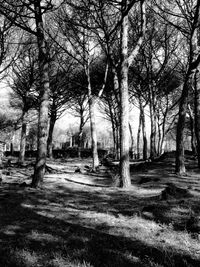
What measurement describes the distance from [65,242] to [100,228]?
878 mm

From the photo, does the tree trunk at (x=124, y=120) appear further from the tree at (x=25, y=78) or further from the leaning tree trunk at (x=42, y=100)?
the tree at (x=25, y=78)

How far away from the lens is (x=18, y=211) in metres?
5.70

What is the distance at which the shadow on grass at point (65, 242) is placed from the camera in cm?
321

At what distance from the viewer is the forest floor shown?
3293 millimetres

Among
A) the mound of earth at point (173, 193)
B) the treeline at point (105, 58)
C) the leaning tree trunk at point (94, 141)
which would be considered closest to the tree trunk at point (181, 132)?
the treeline at point (105, 58)

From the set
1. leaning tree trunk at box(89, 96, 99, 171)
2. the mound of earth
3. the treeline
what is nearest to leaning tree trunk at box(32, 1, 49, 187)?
the treeline

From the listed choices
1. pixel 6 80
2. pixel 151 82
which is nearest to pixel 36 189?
pixel 151 82

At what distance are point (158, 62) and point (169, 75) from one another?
2.23m

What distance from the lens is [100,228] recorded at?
454 centimetres

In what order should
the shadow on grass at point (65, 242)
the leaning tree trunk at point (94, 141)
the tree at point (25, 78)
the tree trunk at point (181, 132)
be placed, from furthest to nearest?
the tree at point (25, 78) < the leaning tree trunk at point (94, 141) < the tree trunk at point (181, 132) < the shadow on grass at point (65, 242)

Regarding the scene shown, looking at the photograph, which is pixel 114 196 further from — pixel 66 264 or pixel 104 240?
pixel 66 264

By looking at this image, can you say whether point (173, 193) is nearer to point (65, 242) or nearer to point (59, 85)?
point (65, 242)

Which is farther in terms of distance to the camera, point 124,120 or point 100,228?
point 124,120

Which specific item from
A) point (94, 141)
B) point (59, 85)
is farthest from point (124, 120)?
point (59, 85)
